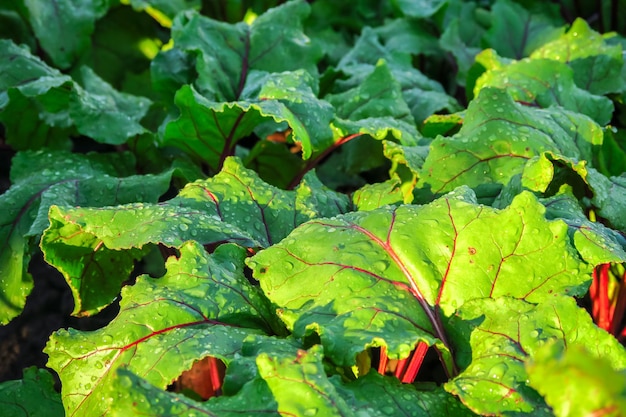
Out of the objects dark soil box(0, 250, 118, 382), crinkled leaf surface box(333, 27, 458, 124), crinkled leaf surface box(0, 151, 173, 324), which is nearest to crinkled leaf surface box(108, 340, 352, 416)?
crinkled leaf surface box(0, 151, 173, 324)

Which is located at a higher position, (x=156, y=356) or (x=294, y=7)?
(x=294, y=7)

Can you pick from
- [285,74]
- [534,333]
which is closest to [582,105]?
[285,74]

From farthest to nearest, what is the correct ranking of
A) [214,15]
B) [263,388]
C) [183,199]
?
1. [214,15]
2. [183,199]
3. [263,388]

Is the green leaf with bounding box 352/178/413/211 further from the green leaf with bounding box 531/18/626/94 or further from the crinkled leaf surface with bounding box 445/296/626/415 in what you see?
the green leaf with bounding box 531/18/626/94

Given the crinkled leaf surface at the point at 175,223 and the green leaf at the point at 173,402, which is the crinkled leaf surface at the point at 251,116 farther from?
the green leaf at the point at 173,402

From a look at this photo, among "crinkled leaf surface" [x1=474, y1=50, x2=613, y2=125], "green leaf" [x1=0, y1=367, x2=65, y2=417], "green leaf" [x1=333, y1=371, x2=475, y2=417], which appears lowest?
"green leaf" [x1=0, y1=367, x2=65, y2=417]

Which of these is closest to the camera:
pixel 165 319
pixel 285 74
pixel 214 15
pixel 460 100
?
pixel 165 319

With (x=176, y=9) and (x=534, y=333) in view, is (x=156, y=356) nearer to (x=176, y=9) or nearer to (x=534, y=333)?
(x=534, y=333)

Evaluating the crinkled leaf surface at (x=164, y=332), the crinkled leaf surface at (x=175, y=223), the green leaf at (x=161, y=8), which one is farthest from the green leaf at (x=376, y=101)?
the green leaf at (x=161, y=8)

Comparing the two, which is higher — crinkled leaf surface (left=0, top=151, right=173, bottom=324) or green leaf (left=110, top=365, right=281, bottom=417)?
green leaf (left=110, top=365, right=281, bottom=417)
